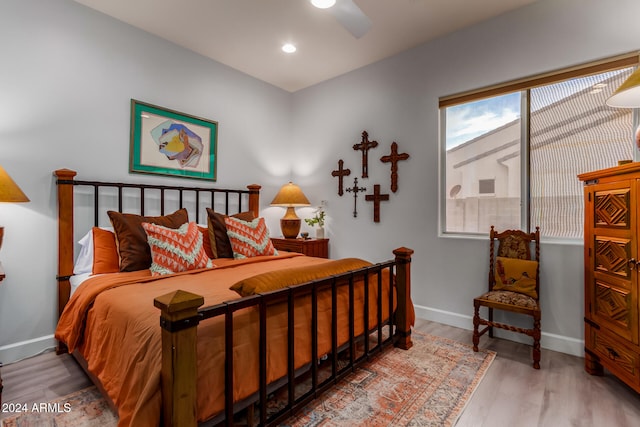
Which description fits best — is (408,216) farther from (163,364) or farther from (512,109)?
(163,364)

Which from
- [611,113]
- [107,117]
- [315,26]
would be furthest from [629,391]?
[107,117]

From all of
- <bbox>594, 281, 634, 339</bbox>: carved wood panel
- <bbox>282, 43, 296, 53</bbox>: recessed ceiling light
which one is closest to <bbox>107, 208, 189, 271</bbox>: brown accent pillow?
<bbox>282, 43, 296, 53</bbox>: recessed ceiling light

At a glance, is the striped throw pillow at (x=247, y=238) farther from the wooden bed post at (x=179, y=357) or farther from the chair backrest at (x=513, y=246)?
the chair backrest at (x=513, y=246)

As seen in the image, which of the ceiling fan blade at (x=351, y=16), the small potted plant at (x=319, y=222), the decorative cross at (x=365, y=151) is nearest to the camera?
the ceiling fan blade at (x=351, y=16)

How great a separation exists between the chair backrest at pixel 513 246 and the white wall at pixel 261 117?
3.7 inches

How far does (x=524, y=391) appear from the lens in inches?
76.2

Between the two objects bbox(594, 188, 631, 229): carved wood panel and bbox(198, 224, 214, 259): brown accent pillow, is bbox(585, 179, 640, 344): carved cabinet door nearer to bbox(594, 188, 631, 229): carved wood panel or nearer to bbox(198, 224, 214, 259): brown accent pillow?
bbox(594, 188, 631, 229): carved wood panel

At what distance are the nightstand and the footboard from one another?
1.35 metres

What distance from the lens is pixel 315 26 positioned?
2922 mm

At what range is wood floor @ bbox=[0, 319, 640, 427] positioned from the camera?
1681 millimetres

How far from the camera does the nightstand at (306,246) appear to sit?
3.73 meters

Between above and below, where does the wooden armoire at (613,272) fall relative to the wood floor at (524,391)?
above

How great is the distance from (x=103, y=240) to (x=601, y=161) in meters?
3.85

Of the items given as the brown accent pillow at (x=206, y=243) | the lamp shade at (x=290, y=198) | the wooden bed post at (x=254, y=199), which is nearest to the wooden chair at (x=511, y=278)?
the lamp shade at (x=290, y=198)
